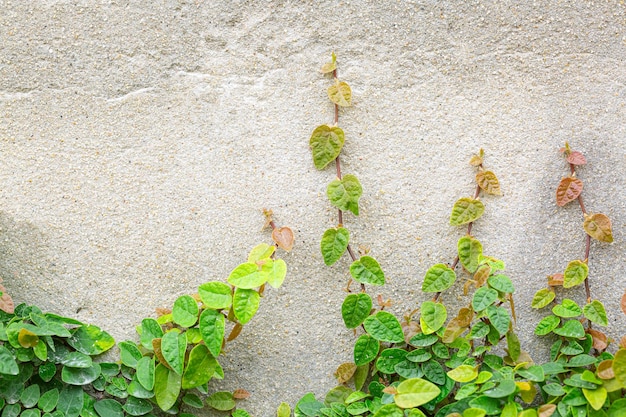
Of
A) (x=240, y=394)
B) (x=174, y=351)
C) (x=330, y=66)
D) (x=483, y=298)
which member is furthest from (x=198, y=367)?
(x=330, y=66)

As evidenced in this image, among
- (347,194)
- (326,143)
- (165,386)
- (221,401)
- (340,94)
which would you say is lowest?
(221,401)

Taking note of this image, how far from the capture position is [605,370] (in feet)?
4.24

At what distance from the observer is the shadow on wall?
58.7 inches

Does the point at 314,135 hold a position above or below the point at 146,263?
above

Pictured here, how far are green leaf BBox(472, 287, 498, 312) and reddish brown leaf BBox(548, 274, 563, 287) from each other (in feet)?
0.61

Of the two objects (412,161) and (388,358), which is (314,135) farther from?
(388,358)

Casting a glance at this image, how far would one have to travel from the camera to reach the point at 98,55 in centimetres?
148

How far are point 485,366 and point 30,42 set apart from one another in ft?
4.47

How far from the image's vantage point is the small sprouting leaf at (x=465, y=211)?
1.45 m

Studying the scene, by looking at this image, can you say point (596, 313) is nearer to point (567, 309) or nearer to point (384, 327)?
point (567, 309)

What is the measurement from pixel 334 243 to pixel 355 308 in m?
0.16

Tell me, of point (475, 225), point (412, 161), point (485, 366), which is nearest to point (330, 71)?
point (412, 161)

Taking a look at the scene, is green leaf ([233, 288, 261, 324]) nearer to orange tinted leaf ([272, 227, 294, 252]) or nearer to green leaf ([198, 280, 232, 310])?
green leaf ([198, 280, 232, 310])

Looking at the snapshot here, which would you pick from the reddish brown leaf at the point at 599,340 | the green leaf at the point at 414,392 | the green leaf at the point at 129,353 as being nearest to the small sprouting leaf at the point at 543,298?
the reddish brown leaf at the point at 599,340
